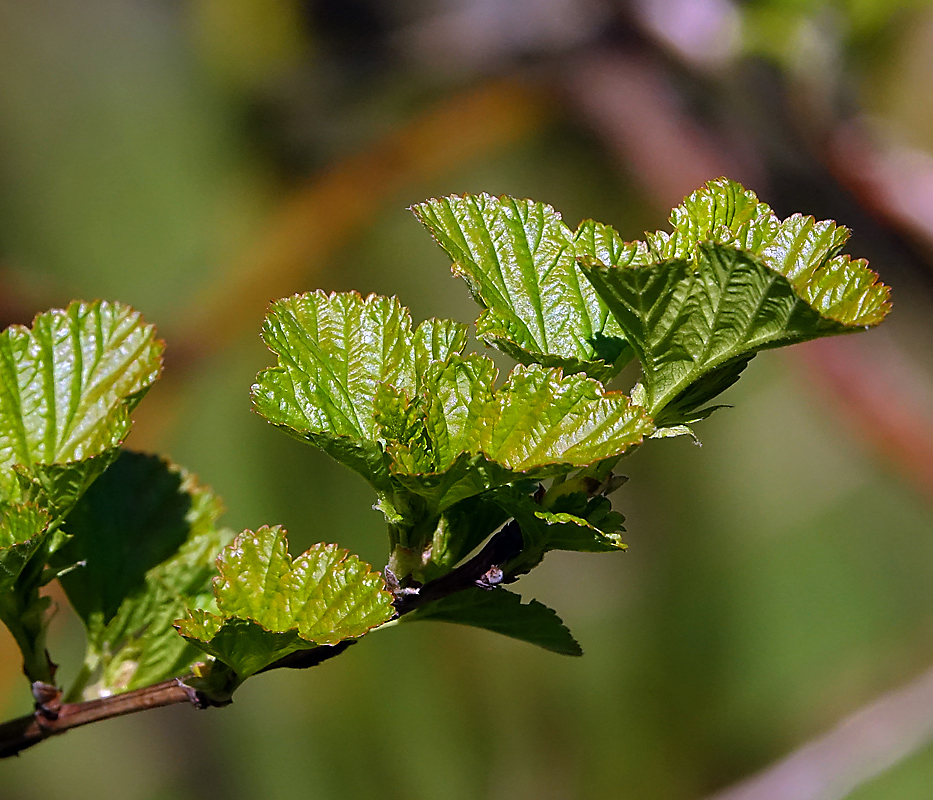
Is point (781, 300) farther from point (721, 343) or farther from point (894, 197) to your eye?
point (894, 197)

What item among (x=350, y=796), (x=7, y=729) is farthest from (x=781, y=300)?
(x=350, y=796)

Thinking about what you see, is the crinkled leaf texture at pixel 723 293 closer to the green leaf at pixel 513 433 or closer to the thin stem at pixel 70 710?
the green leaf at pixel 513 433

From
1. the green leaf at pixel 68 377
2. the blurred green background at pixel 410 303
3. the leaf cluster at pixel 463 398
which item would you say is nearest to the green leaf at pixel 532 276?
the leaf cluster at pixel 463 398

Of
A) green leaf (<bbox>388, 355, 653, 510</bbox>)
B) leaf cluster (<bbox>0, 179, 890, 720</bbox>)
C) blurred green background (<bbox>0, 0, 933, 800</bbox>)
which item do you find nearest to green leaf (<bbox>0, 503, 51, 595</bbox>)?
leaf cluster (<bbox>0, 179, 890, 720</bbox>)

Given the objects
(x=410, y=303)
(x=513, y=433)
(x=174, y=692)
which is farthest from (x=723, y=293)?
(x=410, y=303)

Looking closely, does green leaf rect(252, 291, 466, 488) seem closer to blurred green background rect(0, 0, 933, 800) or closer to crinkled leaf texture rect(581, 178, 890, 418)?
crinkled leaf texture rect(581, 178, 890, 418)
